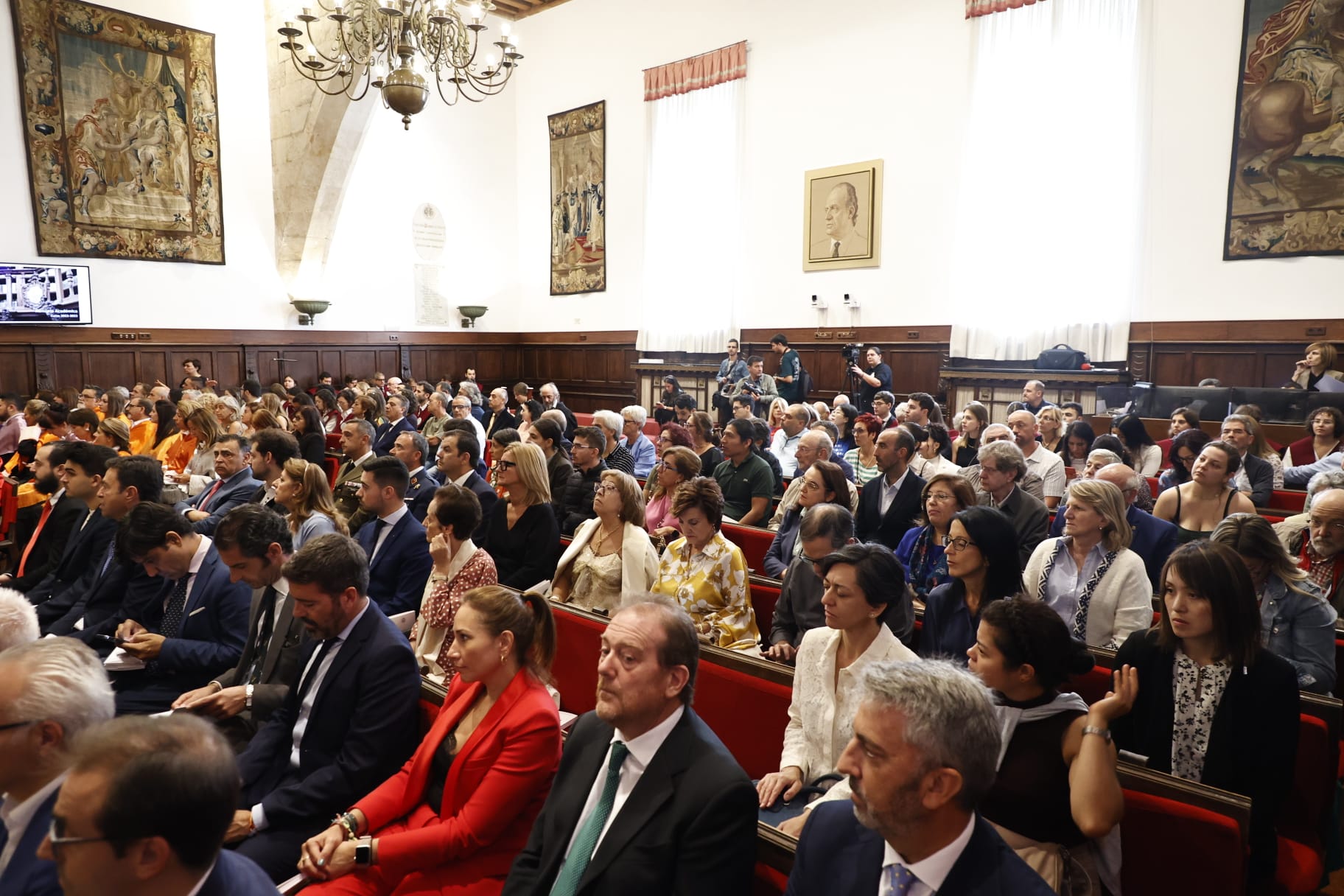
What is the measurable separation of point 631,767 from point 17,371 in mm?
12685

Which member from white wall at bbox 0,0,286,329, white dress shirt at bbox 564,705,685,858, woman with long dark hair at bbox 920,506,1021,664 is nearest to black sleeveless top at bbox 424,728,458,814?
white dress shirt at bbox 564,705,685,858

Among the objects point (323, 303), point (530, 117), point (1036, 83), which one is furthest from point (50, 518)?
point (530, 117)

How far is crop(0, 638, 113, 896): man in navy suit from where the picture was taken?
1.61 m

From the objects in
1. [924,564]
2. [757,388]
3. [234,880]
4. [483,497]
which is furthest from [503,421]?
[234,880]

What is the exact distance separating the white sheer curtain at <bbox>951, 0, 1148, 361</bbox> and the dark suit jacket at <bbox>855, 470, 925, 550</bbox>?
609cm

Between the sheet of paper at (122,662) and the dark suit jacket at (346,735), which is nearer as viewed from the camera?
the dark suit jacket at (346,735)

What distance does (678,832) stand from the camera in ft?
5.55

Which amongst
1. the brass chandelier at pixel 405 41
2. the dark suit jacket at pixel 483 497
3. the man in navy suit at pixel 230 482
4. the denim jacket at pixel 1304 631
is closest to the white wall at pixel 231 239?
the brass chandelier at pixel 405 41

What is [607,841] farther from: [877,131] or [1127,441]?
[877,131]

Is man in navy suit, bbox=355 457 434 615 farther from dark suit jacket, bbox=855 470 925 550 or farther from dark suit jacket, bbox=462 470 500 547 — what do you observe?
dark suit jacket, bbox=855 470 925 550

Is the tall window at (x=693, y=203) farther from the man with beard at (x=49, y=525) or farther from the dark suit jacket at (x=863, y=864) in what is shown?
the dark suit jacket at (x=863, y=864)

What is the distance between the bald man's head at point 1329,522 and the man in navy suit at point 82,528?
208 inches

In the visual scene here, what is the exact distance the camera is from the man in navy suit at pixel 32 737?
1608mm

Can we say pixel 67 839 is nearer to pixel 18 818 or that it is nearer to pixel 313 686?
pixel 18 818
